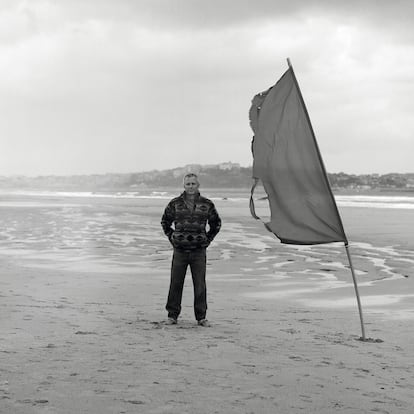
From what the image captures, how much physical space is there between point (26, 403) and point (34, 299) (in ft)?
15.7

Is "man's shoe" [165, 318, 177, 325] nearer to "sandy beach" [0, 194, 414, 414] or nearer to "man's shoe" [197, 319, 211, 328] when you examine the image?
"sandy beach" [0, 194, 414, 414]

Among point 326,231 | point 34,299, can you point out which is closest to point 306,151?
point 326,231

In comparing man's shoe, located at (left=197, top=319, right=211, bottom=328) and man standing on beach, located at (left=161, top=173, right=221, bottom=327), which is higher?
man standing on beach, located at (left=161, top=173, right=221, bottom=327)

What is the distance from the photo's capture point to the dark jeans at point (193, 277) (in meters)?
7.39

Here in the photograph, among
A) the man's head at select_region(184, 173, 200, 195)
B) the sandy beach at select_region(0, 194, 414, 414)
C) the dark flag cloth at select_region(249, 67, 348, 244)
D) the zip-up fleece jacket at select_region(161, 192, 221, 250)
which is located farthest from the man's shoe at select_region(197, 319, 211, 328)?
the man's head at select_region(184, 173, 200, 195)

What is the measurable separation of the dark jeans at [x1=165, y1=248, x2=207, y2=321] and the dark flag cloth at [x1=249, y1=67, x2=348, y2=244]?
977 millimetres

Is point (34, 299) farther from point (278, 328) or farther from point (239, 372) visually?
point (239, 372)

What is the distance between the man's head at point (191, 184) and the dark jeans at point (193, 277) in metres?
0.69

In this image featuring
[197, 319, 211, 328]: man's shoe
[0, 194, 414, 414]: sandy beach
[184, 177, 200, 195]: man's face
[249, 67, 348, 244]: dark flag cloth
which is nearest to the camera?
[0, 194, 414, 414]: sandy beach

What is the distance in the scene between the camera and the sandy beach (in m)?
4.54

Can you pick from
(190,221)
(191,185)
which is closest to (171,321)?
(190,221)

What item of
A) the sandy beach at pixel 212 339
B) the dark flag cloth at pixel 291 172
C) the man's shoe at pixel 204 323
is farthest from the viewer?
the man's shoe at pixel 204 323

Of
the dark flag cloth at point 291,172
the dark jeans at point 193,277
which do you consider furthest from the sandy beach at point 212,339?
the dark flag cloth at point 291,172

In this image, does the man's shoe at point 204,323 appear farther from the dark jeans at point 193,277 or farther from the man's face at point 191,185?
the man's face at point 191,185
